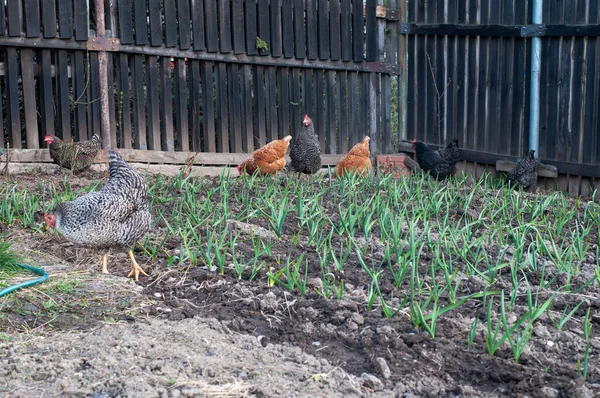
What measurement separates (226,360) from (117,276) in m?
1.60

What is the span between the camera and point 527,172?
337 inches

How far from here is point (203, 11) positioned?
883 cm

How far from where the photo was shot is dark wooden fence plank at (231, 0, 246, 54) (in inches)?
355

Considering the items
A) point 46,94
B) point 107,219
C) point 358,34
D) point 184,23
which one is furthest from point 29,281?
point 358,34

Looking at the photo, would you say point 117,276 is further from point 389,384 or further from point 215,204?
point 389,384

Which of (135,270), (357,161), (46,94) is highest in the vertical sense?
(46,94)

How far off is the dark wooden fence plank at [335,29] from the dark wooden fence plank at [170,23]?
2232mm

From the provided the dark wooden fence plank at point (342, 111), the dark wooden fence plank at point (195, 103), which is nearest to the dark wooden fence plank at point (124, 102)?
the dark wooden fence plank at point (195, 103)

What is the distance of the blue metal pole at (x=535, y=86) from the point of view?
338 inches

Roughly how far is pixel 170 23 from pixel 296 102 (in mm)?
1918

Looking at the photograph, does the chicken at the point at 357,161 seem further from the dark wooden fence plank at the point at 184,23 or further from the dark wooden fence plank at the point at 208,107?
the dark wooden fence plank at the point at 184,23

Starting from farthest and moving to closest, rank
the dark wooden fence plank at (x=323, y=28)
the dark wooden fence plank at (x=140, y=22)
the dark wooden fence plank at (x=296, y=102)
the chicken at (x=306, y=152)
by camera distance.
Result: the dark wooden fence plank at (x=323, y=28), the dark wooden fence plank at (x=296, y=102), the chicken at (x=306, y=152), the dark wooden fence plank at (x=140, y=22)

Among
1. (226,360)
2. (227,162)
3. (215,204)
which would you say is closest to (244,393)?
(226,360)

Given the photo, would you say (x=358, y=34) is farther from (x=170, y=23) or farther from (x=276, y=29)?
(x=170, y=23)
